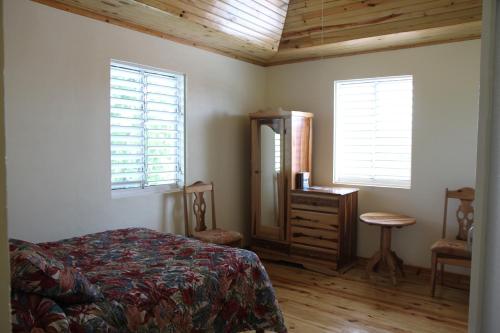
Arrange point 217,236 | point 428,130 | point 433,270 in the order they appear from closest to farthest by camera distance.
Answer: point 433,270 → point 217,236 → point 428,130

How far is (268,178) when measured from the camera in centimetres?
451

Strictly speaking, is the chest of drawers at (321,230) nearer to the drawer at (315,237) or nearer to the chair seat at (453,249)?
the drawer at (315,237)

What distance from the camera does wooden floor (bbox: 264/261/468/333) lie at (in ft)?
9.77

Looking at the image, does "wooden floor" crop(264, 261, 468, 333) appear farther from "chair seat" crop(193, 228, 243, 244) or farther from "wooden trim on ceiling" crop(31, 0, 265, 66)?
"wooden trim on ceiling" crop(31, 0, 265, 66)

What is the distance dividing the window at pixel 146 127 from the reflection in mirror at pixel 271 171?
94 cm

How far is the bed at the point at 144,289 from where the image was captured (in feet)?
5.15

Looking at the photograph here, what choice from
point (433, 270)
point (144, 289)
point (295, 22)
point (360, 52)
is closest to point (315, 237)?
point (433, 270)

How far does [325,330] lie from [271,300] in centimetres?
62

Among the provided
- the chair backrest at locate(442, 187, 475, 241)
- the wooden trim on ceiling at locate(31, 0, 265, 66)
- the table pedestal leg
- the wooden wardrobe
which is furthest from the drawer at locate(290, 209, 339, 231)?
the wooden trim on ceiling at locate(31, 0, 265, 66)

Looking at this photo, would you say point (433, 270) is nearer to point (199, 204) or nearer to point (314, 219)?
point (314, 219)

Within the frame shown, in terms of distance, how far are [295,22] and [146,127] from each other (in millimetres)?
1801

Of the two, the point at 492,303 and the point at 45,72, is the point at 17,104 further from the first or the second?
the point at 492,303

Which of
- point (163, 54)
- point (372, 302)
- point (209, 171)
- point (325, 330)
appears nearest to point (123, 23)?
point (163, 54)

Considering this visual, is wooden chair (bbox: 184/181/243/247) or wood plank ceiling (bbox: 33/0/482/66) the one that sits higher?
wood plank ceiling (bbox: 33/0/482/66)
